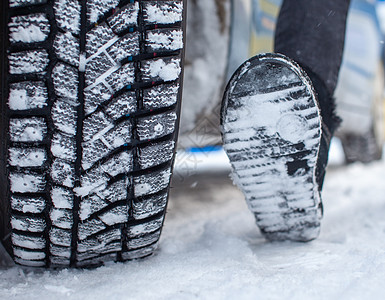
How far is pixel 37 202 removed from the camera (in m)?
0.59

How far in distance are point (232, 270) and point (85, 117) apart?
392mm

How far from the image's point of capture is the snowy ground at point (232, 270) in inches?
22.6

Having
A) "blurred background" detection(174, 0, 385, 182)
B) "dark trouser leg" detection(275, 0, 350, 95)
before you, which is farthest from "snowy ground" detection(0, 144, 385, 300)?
"dark trouser leg" detection(275, 0, 350, 95)

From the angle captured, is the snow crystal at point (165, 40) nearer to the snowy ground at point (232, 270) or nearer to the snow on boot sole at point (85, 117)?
the snow on boot sole at point (85, 117)

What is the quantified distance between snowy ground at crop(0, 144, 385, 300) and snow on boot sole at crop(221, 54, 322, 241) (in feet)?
0.38

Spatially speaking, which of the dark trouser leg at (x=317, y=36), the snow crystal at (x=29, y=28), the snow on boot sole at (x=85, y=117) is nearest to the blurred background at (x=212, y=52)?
the dark trouser leg at (x=317, y=36)

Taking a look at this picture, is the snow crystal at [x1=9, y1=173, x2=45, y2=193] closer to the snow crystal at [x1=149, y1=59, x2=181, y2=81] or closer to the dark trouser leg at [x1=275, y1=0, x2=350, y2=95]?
the snow crystal at [x1=149, y1=59, x2=181, y2=81]

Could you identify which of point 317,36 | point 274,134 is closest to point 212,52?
point 317,36

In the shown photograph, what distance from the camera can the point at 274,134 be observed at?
69 centimetres

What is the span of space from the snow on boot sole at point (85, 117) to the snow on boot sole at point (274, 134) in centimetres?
14

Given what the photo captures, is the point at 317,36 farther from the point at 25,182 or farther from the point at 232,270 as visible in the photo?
the point at 25,182

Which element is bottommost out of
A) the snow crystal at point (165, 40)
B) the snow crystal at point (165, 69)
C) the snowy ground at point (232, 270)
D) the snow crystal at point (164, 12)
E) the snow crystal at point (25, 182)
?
the snowy ground at point (232, 270)

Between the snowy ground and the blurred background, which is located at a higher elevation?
the blurred background

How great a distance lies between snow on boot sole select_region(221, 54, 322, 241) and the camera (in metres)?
0.66
